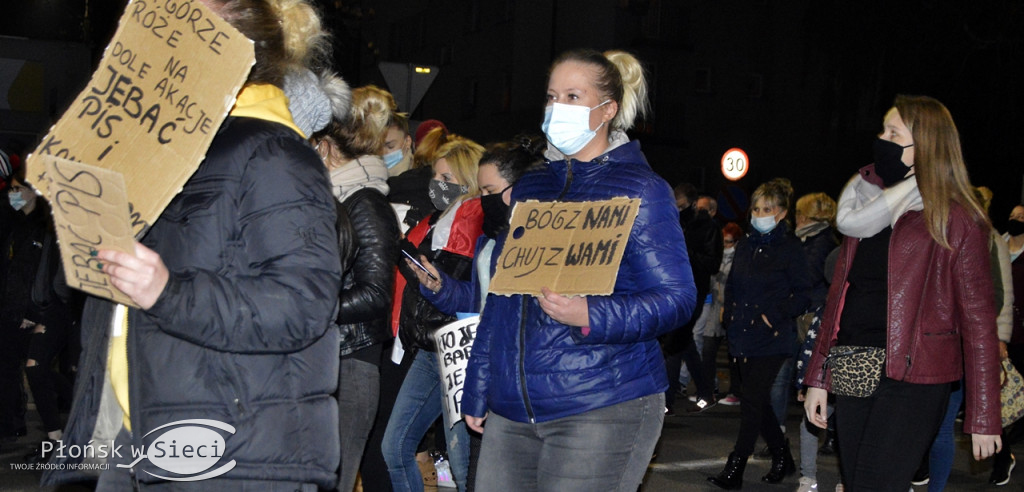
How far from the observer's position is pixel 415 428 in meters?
5.11

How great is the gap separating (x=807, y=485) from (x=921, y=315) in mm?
3412

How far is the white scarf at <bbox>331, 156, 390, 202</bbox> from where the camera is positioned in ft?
14.3

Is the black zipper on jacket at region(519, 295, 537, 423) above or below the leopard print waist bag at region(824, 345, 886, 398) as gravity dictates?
above

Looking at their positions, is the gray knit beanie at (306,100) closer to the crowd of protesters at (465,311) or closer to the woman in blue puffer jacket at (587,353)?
the crowd of protesters at (465,311)

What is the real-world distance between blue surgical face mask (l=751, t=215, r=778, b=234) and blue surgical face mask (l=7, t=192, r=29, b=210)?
5.85m

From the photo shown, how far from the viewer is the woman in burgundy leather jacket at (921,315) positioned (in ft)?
13.1

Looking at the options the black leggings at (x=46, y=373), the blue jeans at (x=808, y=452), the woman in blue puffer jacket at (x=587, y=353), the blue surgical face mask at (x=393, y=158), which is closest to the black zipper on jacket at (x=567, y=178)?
the woman in blue puffer jacket at (x=587, y=353)

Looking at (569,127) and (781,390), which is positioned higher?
(569,127)

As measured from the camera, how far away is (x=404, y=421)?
201 inches

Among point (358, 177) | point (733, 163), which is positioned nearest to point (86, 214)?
point (358, 177)

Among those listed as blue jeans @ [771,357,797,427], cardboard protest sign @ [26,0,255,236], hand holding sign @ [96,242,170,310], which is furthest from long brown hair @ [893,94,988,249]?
blue jeans @ [771,357,797,427]

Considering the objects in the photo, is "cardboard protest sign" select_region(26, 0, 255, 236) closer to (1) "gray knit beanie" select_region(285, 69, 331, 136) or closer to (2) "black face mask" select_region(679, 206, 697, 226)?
(1) "gray knit beanie" select_region(285, 69, 331, 136)

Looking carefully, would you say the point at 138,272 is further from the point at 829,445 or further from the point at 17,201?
the point at 829,445

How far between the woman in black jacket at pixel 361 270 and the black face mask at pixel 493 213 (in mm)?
481
